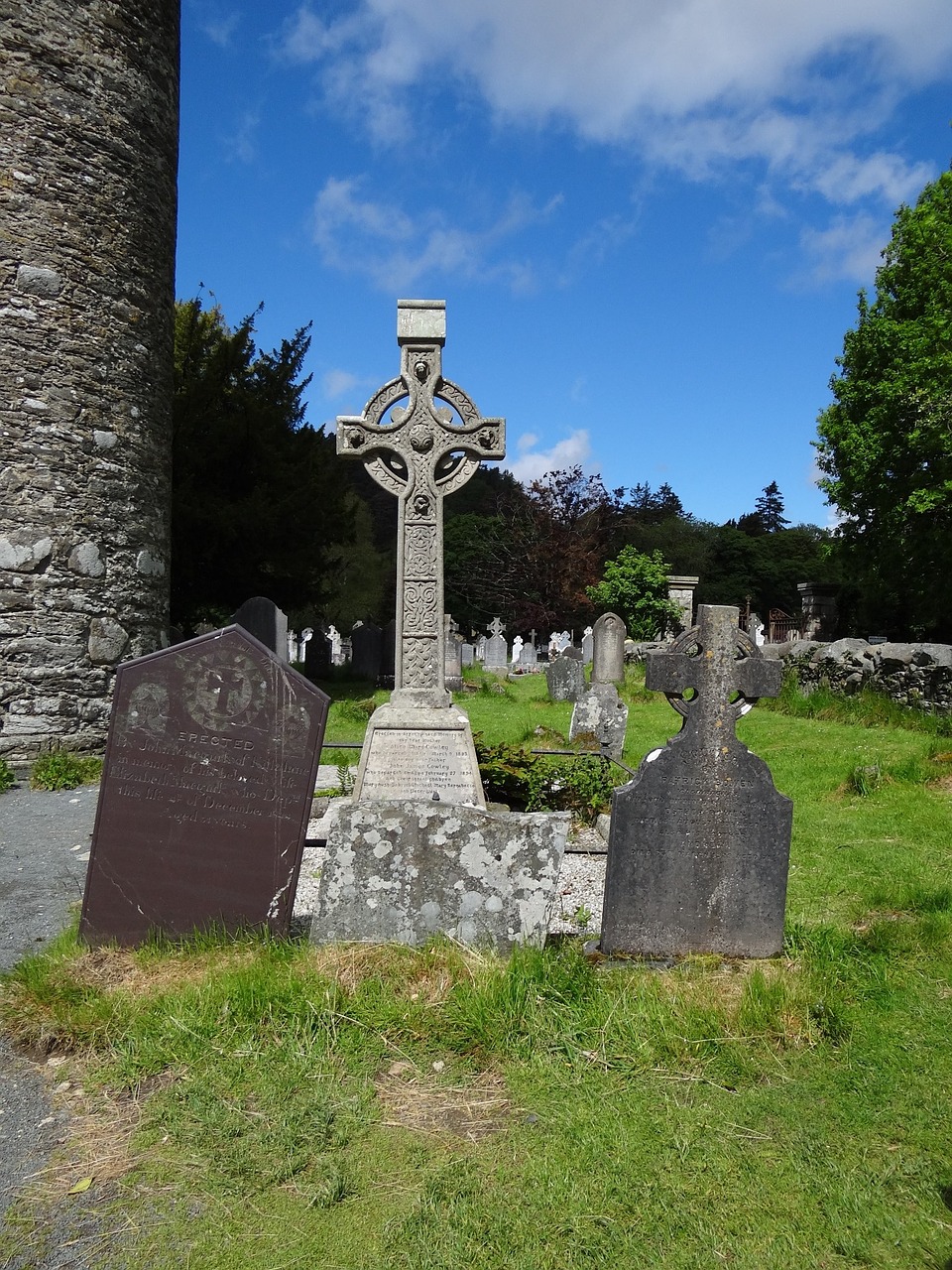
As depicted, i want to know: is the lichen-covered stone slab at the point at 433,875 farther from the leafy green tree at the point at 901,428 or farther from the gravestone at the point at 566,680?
the leafy green tree at the point at 901,428

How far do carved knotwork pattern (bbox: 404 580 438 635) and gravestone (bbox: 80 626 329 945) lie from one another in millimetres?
2669

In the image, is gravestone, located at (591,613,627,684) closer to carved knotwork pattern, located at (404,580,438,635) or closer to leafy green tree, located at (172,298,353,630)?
leafy green tree, located at (172,298,353,630)

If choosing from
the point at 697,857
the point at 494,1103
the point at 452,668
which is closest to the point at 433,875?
the point at 494,1103

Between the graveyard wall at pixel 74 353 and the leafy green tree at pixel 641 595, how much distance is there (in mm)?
17530

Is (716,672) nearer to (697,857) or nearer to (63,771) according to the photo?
(697,857)

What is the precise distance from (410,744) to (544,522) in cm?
3076

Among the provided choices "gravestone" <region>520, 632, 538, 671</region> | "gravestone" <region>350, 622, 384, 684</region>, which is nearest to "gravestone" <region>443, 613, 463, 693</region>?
"gravestone" <region>350, 622, 384, 684</region>

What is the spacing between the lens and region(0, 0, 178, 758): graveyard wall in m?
8.20

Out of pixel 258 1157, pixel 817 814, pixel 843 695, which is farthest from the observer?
pixel 843 695

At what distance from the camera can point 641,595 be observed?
984 inches

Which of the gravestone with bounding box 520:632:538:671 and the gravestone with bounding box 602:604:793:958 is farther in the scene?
the gravestone with bounding box 520:632:538:671

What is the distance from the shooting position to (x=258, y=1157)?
8.35 ft

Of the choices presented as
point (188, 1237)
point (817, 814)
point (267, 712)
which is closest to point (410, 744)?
point (267, 712)

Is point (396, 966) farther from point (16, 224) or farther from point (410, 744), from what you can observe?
point (16, 224)
